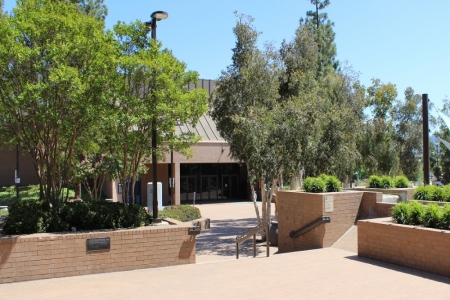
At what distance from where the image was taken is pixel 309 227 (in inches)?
470

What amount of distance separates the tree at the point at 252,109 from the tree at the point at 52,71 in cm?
617

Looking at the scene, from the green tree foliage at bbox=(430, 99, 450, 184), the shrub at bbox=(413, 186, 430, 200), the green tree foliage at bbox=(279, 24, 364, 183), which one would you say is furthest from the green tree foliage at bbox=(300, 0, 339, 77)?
the shrub at bbox=(413, 186, 430, 200)

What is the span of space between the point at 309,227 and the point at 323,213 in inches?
22.1

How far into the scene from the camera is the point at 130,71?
10266 mm

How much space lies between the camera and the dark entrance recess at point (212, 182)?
36916 mm

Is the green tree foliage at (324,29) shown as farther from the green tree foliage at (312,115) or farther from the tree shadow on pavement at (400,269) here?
the tree shadow on pavement at (400,269)

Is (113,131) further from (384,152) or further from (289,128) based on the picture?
(384,152)

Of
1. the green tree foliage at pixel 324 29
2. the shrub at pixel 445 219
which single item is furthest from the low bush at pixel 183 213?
the green tree foliage at pixel 324 29

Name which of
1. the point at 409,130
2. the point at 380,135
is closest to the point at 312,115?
the point at 380,135

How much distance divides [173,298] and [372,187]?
10.4m

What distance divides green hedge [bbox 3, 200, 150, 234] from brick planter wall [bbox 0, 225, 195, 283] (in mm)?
468

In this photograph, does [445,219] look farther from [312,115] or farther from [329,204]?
[312,115]

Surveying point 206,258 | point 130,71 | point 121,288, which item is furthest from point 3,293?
point 206,258

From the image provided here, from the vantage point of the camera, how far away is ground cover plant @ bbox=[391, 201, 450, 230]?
8555 mm
